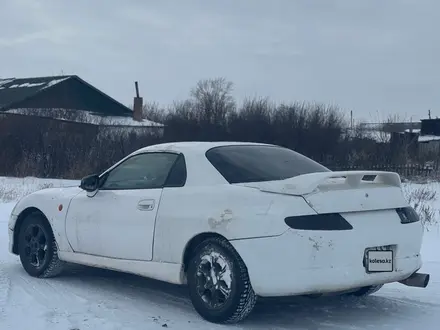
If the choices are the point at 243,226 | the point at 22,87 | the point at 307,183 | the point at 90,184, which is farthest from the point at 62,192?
the point at 22,87

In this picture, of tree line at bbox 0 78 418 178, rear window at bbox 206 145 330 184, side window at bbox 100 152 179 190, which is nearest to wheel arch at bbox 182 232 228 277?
rear window at bbox 206 145 330 184

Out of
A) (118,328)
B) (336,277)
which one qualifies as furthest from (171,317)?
(336,277)

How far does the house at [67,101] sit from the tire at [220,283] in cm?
2932

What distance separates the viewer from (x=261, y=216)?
5.07 meters

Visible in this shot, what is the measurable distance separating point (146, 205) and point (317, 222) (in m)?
1.67

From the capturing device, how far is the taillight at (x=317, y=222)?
16.3ft

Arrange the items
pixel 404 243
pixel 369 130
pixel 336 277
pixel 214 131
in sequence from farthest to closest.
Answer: pixel 214 131, pixel 369 130, pixel 404 243, pixel 336 277

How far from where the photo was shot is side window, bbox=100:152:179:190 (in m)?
6.14

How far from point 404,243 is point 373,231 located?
1.19 feet

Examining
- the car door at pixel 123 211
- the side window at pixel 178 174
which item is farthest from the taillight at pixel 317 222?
the car door at pixel 123 211

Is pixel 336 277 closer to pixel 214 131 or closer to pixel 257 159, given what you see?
pixel 257 159

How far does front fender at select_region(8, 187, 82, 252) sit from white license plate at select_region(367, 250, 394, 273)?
3.09 m

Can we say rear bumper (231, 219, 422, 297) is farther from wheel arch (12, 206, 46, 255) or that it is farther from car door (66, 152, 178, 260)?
wheel arch (12, 206, 46, 255)

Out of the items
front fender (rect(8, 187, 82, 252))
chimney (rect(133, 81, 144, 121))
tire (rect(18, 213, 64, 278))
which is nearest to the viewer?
front fender (rect(8, 187, 82, 252))
